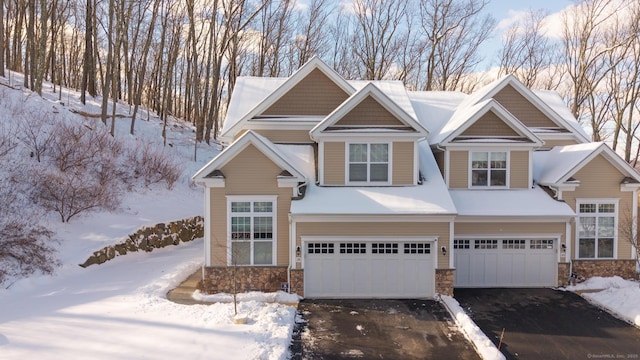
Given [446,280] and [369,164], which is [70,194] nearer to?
[369,164]

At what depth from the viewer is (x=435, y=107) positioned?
59.7ft

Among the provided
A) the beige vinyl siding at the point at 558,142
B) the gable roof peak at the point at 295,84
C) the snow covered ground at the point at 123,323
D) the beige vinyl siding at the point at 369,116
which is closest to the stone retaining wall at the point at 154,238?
the snow covered ground at the point at 123,323

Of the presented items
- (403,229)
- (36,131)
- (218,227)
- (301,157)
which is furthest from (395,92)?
(36,131)

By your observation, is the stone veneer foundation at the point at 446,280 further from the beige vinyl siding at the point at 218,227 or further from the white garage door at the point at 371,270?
the beige vinyl siding at the point at 218,227

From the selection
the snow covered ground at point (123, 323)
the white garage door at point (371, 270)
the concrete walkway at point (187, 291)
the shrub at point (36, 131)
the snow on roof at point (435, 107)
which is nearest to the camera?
the snow covered ground at point (123, 323)

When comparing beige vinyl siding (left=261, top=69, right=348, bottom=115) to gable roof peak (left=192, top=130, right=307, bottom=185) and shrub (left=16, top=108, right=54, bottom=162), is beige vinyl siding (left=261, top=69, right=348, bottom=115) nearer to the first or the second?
gable roof peak (left=192, top=130, right=307, bottom=185)

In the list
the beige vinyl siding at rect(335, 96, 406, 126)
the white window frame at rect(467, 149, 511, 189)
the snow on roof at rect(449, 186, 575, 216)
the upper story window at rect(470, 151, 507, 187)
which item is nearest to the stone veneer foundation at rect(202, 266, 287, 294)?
the beige vinyl siding at rect(335, 96, 406, 126)

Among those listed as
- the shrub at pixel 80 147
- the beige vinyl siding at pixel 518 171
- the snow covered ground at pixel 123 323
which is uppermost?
the shrub at pixel 80 147

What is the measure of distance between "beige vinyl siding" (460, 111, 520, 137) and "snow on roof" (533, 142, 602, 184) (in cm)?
197

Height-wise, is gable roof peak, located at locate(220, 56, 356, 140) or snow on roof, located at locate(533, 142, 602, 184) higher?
gable roof peak, located at locate(220, 56, 356, 140)

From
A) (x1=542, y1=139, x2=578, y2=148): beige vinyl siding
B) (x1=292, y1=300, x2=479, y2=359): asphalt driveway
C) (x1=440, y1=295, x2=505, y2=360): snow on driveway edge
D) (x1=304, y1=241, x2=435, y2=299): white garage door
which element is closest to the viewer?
(x1=440, y1=295, x2=505, y2=360): snow on driveway edge

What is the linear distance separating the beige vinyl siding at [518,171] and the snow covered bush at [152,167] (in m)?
16.0

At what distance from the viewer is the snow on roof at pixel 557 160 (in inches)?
547

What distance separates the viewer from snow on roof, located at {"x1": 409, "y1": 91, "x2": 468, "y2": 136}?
17.0 metres
